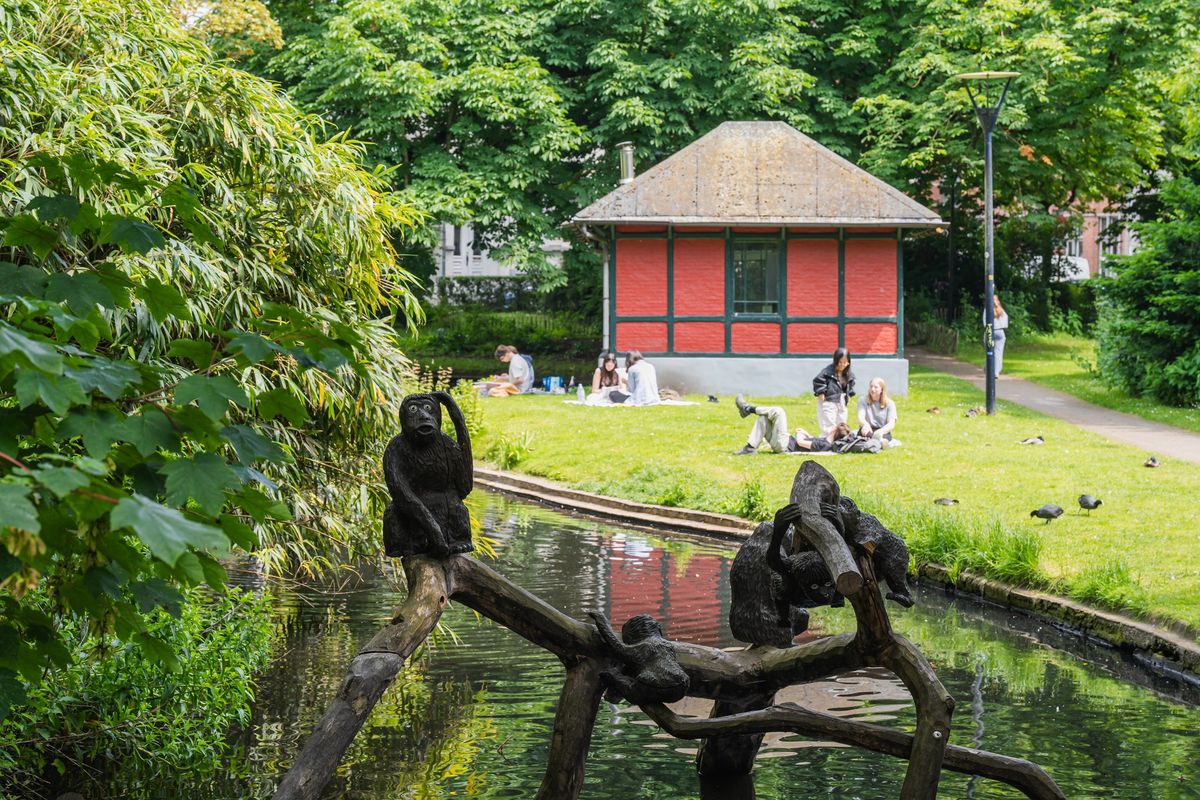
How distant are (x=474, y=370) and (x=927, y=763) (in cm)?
3183

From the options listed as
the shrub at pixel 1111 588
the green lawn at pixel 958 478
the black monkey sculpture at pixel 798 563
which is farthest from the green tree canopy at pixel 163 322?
the green lawn at pixel 958 478

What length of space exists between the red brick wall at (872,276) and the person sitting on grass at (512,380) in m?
7.36

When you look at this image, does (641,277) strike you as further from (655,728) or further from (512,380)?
(655,728)

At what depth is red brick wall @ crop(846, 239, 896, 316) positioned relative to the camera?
105ft

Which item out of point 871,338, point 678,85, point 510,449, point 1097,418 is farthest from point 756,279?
point 510,449

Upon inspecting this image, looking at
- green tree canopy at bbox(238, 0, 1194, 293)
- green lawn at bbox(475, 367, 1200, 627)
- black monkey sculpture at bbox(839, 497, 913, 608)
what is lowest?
green lawn at bbox(475, 367, 1200, 627)

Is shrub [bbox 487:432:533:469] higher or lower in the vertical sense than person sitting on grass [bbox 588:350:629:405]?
lower

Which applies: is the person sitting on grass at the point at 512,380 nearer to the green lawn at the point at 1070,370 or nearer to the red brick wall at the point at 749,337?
the red brick wall at the point at 749,337

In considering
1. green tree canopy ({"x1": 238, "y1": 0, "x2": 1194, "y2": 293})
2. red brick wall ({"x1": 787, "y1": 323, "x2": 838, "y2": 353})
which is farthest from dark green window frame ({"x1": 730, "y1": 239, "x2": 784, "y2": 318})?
green tree canopy ({"x1": 238, "y1": 0, "x2": 1194, "y2": 293})

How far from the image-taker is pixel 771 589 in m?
6.05

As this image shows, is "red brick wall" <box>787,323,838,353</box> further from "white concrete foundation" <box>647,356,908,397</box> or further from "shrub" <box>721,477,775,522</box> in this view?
"shrub" <box>721,477,775,522</box>

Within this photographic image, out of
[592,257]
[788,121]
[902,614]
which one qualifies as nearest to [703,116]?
[788,121]

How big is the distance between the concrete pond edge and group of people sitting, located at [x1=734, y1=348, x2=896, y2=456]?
2913 millimetres

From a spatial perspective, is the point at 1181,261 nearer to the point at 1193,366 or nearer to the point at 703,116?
the point at 1193,366
